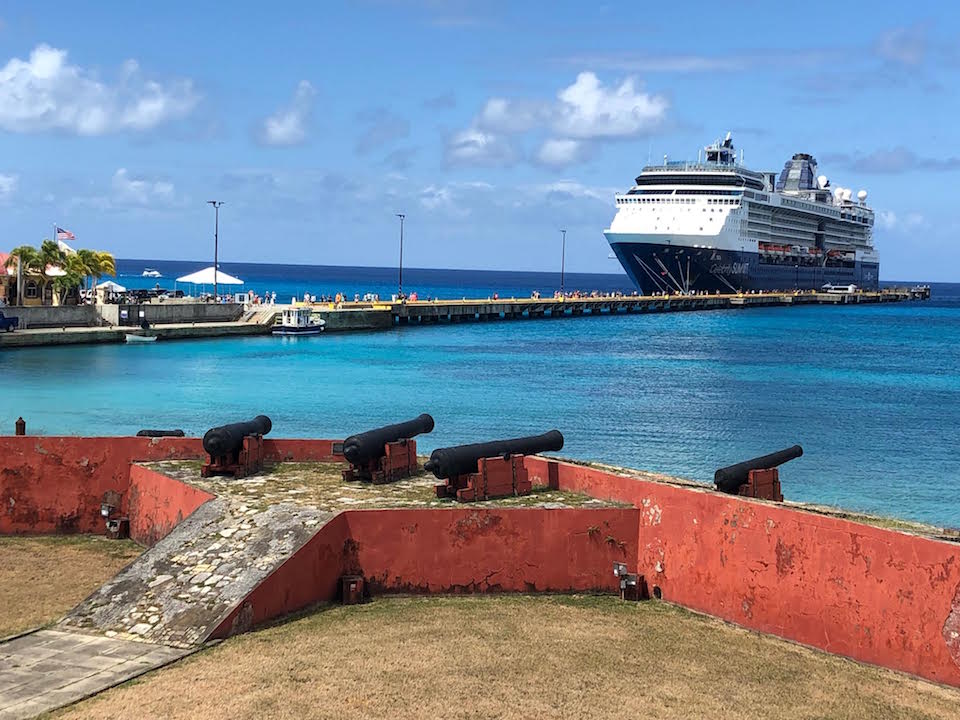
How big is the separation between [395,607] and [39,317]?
42.4m

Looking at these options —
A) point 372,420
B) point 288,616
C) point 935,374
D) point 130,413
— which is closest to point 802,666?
point 288,616

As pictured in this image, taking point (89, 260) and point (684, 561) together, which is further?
point (89, 260)

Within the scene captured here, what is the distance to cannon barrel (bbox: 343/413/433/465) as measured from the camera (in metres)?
13.6

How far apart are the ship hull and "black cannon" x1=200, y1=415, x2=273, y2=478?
280 ft

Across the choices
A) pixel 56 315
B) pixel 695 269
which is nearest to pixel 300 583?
pixel 56 315

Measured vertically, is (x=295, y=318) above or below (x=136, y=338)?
above

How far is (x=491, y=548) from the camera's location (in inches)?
467

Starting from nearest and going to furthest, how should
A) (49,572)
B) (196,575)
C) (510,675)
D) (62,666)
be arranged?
1. (62,666)
2. (510,675)
3. (196,575)
4. (49,572)

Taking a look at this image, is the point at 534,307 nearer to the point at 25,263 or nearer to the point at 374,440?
the point at 25,263

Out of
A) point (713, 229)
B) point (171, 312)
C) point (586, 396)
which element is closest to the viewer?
point (586, 396)

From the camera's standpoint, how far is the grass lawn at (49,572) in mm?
11148

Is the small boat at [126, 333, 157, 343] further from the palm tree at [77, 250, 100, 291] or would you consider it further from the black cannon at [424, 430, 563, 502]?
the black cannon at [424, 430, 563, 502]

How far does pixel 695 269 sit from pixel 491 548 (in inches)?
3611

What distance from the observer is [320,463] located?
1511 cm
